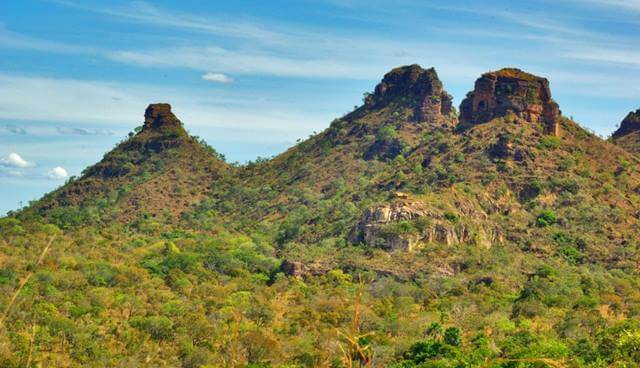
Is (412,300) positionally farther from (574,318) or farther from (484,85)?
(484,85)

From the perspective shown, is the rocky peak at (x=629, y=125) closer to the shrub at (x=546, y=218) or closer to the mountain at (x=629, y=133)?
the mountain at (x=629, y=133)

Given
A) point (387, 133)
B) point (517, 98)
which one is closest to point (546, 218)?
point (517, 98)

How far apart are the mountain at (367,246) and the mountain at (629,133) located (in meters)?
0.47

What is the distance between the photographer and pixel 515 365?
3678cm

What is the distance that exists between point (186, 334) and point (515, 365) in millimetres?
22605

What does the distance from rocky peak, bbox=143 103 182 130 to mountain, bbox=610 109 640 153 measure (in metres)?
76.3

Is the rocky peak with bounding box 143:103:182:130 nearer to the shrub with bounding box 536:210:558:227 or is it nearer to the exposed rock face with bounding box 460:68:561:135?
the exposed rock face with bounding box 460:68:561:135

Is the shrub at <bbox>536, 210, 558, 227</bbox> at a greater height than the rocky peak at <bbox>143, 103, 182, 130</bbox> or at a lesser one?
lesser

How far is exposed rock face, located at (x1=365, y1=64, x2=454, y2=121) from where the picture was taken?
131 meters

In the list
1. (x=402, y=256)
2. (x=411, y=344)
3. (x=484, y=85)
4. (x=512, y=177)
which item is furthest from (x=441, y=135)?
(x=411, y=344)

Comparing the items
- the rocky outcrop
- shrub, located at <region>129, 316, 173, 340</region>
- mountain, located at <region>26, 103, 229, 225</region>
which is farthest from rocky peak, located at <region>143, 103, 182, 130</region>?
shrub, located at <region>129, 316, 173, 340</region>

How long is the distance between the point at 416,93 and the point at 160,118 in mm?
47412

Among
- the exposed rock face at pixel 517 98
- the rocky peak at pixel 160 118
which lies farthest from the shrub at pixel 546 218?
the rocky peak at pixel 160 118

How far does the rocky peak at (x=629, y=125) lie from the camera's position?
138 m
